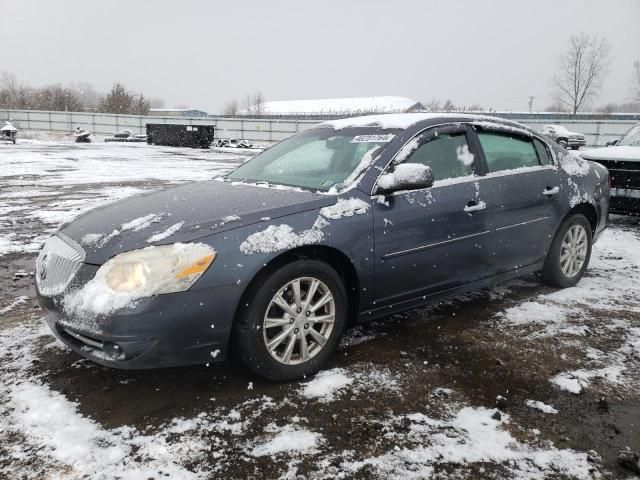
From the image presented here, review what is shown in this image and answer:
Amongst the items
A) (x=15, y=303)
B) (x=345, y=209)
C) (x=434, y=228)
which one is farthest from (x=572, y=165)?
(x=15, y=303)

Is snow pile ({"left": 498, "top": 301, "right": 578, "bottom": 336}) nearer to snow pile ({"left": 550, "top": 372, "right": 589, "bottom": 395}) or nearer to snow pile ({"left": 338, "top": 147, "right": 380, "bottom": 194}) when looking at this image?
snow pile ({"left": 550, "top": 372, "right": 589, "bottom": 395})

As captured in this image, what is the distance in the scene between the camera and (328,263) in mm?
3027

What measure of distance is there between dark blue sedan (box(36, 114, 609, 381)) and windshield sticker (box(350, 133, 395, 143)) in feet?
0.04

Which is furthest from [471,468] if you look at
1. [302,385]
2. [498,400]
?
[302,385]

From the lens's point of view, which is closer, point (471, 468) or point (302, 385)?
point (471, 468)

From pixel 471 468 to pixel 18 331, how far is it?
307 centimetres

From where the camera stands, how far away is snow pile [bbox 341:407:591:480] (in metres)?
2.19

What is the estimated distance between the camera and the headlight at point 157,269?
251cm

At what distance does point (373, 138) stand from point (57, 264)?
2.15 m

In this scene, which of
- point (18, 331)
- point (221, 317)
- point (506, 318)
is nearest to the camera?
point (221, 317)

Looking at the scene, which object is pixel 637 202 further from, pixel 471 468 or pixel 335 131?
pixel 471 468

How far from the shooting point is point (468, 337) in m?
3.57

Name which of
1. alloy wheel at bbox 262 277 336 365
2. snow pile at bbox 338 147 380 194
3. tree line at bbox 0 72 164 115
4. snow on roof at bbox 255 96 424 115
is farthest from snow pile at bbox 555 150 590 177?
snow on roof at bbox 255 96 424 115

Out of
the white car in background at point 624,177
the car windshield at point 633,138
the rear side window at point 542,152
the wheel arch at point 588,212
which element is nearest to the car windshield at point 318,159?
the rear side window at point 542,152
